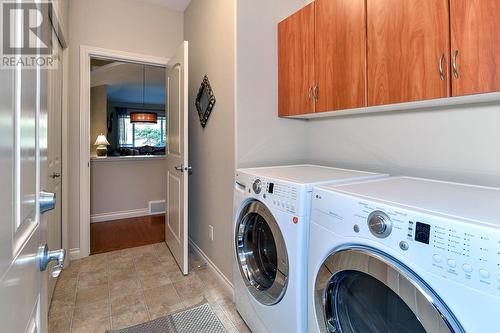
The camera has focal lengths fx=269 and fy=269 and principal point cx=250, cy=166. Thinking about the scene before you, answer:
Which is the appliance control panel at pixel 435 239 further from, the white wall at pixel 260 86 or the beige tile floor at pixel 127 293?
the beige tile floor at pixel 127 293

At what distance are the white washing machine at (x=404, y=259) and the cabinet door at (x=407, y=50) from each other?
17.4 inches

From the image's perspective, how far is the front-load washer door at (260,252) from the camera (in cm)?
133

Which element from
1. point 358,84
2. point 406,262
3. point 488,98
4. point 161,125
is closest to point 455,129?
point 488,98

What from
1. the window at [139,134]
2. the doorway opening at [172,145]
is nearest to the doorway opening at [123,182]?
the doorway opening at [172,145]

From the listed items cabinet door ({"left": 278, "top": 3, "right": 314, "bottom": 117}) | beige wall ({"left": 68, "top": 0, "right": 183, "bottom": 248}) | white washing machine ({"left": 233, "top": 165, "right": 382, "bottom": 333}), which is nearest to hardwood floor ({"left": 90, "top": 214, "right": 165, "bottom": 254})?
beige wall ({"left": 68, "top": 0, "right": 183, "bottom": 248})

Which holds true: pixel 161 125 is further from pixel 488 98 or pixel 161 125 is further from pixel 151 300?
pixel 488 98

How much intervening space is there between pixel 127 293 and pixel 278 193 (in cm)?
154

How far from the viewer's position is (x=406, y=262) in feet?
2.50

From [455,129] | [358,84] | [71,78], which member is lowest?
[455,129]

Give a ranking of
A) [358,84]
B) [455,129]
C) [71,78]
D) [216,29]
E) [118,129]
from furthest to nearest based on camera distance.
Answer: [118,129] < [71,78] < [216,29] < [358,84] < [455,129]

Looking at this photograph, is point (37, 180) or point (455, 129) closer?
point (37, 180)

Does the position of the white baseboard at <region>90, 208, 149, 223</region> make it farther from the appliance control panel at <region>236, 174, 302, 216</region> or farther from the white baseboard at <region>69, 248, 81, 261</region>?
the appliance control panel at <region>236, 174, 302, 216</region>

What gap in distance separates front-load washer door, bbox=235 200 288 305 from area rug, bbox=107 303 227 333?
1.31ft

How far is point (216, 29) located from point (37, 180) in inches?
76.9
